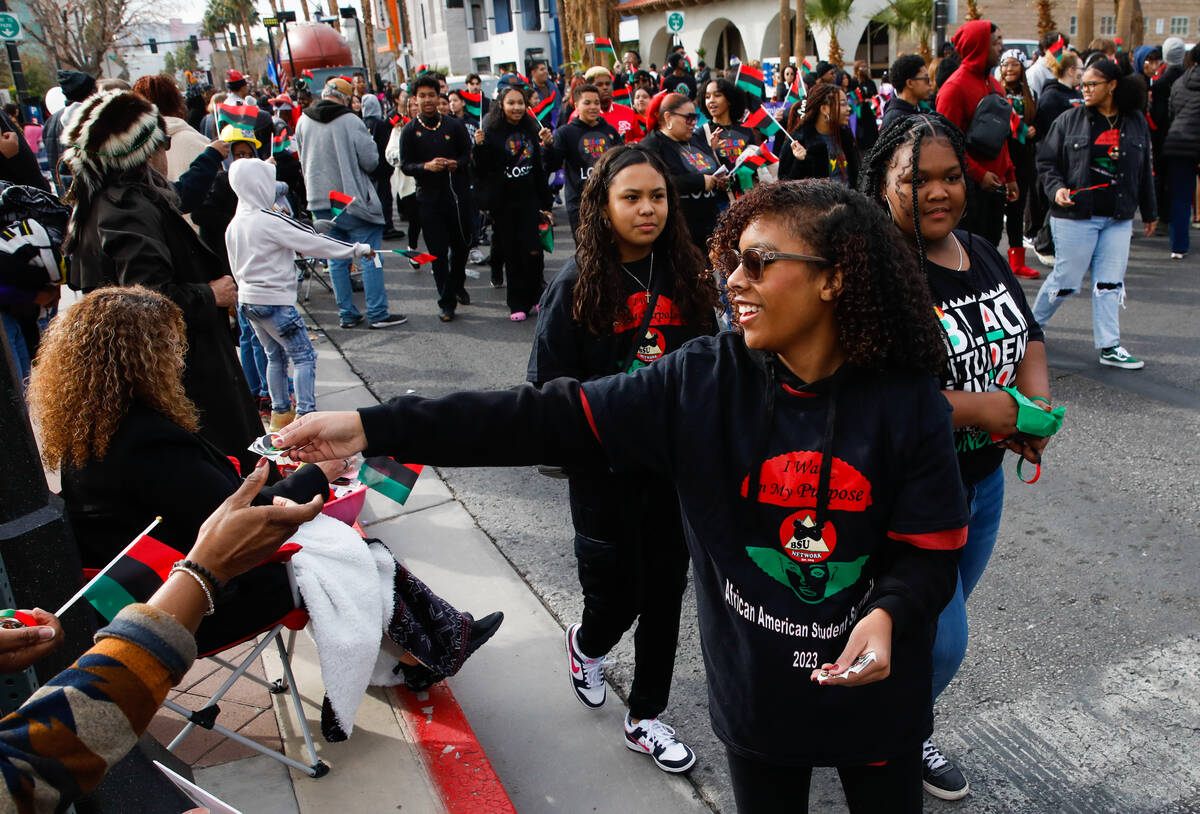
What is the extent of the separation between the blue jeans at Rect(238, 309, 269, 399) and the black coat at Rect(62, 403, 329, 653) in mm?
3689

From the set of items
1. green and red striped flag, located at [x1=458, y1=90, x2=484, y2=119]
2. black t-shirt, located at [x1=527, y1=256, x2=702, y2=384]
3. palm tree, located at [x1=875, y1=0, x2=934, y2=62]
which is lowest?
black t-shirt, located at [x1=527, y1=256, x2=702, y2=384]

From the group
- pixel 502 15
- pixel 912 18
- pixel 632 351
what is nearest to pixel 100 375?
pixel 632 351

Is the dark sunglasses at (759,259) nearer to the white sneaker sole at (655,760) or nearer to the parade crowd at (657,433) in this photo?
the parade crowd at (657,433)

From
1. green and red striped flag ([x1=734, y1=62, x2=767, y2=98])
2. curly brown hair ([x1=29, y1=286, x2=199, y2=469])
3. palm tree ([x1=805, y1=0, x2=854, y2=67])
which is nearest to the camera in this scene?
curly brown hair ([x1=29, y1=286, x2=199, y2=469])

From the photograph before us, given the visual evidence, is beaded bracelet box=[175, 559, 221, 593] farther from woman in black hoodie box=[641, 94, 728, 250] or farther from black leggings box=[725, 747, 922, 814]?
woman in black hoodie box=[641, 94, 728, 250]

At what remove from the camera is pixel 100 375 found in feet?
9.05

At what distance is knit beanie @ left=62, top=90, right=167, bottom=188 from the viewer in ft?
14.2

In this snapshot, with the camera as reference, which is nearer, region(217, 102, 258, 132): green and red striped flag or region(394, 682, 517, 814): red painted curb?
region(394, 682, 517, 814): red painted curb

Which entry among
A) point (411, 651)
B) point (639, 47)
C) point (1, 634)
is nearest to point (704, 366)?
point (1, 634)

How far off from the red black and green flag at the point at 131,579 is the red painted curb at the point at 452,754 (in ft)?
3.45

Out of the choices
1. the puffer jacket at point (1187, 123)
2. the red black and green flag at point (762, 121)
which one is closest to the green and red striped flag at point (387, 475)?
the red black and green flag at point (762, 121)

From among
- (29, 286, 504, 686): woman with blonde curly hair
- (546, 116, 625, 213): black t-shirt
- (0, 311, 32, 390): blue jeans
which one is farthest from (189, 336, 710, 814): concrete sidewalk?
(546, 116, 625, 213): black t-shirt

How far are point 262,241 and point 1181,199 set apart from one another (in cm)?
838

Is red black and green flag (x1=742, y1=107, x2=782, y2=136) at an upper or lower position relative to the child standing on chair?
upper
